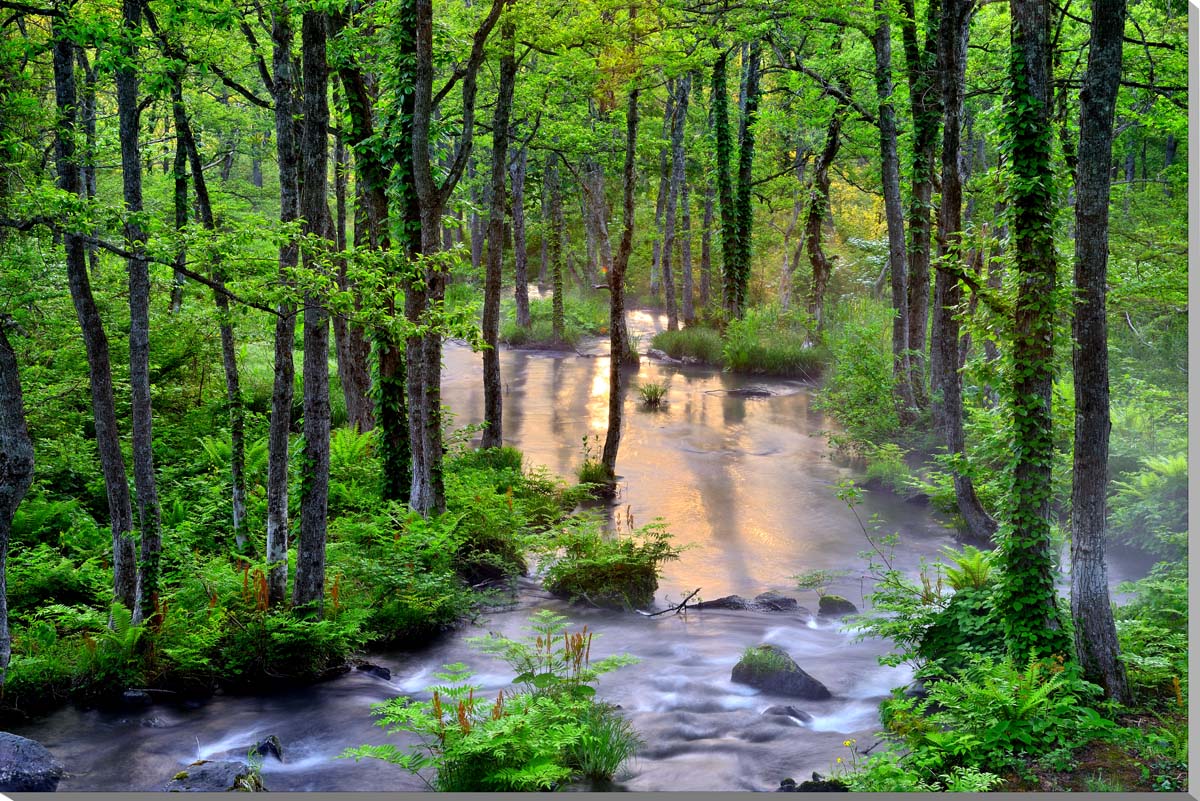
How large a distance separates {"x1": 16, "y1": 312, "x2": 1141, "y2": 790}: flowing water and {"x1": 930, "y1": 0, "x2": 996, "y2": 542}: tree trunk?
72 cm

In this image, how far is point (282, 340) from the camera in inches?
338

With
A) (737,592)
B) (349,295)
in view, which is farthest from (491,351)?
(349,295)

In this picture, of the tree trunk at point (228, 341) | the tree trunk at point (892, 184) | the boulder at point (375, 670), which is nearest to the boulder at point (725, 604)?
the boulder at point (375, 670)

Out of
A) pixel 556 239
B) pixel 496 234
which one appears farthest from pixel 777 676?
pixel 556 239

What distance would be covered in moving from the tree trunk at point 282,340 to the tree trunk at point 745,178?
1939cm

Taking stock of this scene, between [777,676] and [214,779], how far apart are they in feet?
15.3

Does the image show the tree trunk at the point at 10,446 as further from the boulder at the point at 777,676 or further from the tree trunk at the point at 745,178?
the tree trunk at the point at 745,178

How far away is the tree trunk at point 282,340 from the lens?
829 cm

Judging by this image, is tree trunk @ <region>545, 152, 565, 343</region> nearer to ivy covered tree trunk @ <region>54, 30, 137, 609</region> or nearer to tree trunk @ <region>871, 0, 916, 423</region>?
tree trunk @ <region>871, 0, 916, 423</region>

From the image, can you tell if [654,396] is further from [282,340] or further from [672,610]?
[282,340]

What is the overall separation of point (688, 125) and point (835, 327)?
44.5 ft

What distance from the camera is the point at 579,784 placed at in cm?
628

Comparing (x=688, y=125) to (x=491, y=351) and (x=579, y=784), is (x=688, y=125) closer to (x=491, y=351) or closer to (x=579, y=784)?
(x=491, y=351)

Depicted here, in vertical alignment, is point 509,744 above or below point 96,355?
below
